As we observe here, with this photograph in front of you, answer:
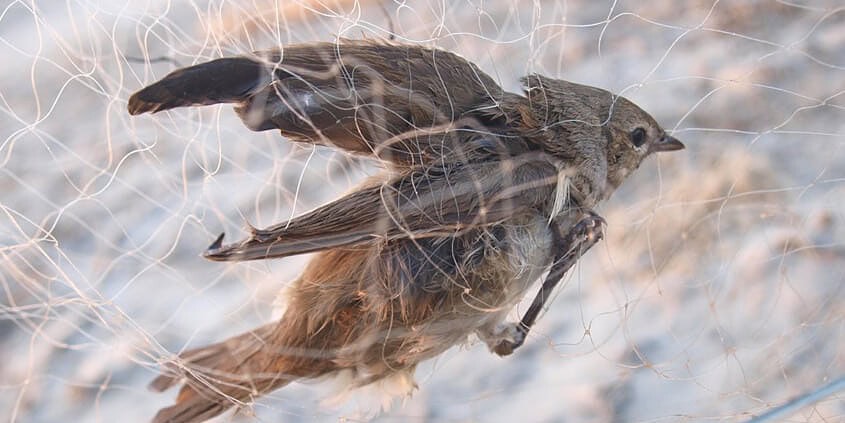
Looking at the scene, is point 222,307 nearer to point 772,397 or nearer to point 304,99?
point 304,99

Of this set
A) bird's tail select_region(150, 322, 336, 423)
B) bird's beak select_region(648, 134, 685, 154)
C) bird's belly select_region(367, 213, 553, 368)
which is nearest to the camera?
bird's belly select_region(367, 213, 553, 368)

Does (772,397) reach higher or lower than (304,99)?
lower

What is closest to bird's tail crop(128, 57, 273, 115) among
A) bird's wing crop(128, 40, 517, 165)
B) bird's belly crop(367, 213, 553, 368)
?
Result: bird's wing crop(128, 40, 517, 165)

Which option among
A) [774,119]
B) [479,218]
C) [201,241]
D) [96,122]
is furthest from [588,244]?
[96,122]

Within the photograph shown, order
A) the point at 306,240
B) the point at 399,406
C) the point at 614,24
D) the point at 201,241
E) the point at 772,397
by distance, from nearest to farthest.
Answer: the point at 306,240, the point at 772,397, the point at 399,406, the point at 201,241, the point at 614,24

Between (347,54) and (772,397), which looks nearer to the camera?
(347,54)

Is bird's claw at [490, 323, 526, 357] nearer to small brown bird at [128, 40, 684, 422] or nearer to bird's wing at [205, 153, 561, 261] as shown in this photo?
small brown bird at [128, 40, 684, 422]

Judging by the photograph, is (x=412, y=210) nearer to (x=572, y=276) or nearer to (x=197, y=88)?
(x=197, y=88)
